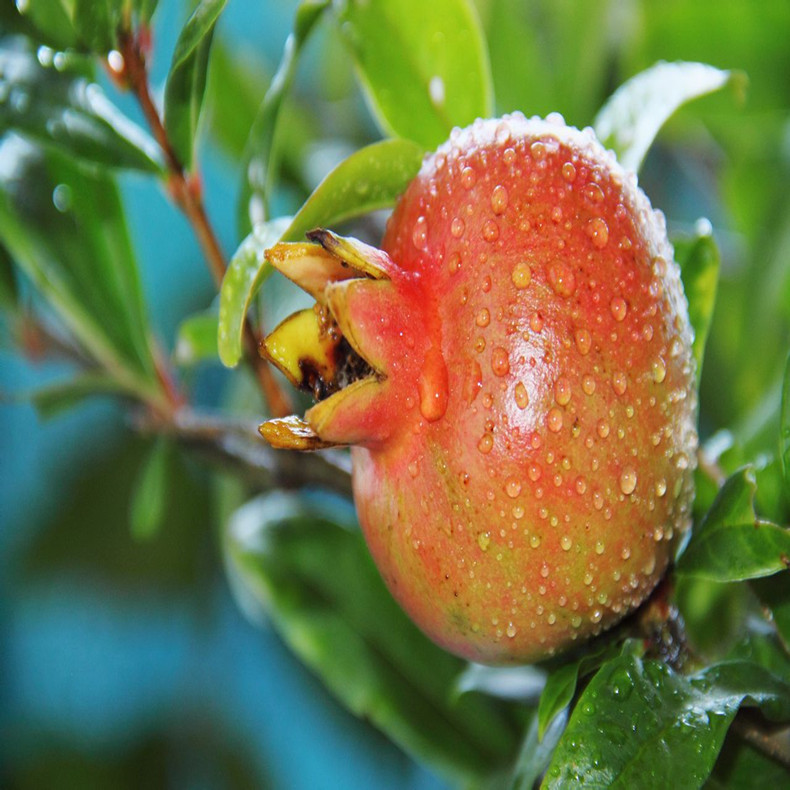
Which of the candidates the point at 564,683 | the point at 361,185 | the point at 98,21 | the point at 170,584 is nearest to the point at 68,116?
the point at 98,21

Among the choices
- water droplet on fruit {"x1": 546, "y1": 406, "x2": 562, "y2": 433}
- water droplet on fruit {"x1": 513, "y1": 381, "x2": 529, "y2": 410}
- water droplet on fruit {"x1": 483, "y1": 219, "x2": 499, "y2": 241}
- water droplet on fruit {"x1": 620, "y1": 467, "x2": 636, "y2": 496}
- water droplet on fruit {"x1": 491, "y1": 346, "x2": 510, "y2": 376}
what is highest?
water droplet on fruit {"x1": 483, "y1": 219, "x2": 499, "y2": 241}

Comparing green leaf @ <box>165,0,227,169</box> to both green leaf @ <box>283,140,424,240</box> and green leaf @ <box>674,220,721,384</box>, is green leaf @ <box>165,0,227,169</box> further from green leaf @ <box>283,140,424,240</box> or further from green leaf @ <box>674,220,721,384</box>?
green leaf @ <box>674,220,721,384</box>

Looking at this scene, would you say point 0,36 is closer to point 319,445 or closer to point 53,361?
point 53,361

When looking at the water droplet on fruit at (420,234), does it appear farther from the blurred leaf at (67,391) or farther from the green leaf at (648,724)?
the blurred leaf at (67,391)

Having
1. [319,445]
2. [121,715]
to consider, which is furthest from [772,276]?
[121,715]

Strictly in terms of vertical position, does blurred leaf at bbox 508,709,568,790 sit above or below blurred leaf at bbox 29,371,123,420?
below

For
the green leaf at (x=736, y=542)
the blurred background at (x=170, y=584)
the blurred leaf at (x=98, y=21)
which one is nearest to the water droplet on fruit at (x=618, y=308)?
the green leaf at (x=736, y=542)

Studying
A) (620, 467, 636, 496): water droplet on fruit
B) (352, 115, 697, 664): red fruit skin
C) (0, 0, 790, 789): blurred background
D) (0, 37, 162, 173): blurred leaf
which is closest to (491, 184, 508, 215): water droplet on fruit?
(352, 115, 697, 664): red fruit skin
